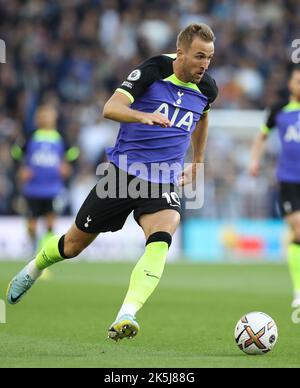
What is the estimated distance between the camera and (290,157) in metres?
11.3

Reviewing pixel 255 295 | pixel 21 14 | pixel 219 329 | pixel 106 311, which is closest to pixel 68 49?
pixel 21 14

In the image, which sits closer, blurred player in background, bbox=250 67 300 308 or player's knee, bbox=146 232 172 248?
player's knee, bbox=146 232 172 248

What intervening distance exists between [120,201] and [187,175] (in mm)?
846

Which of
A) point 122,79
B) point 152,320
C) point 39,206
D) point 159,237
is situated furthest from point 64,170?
point 159,237

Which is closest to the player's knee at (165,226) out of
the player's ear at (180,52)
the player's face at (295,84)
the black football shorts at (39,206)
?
the player's ear at (180,52)

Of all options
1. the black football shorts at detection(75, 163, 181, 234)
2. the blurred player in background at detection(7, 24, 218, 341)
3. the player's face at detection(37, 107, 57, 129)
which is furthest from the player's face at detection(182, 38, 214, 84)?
the player's face at detection(37, 107, 57, 129)

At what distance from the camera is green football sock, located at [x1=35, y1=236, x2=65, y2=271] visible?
8.09m

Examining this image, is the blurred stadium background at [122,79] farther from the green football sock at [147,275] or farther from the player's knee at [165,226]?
the green football sock at [147,275]

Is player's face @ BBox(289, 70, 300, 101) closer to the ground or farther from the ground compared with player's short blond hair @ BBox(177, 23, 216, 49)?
closer to the ground

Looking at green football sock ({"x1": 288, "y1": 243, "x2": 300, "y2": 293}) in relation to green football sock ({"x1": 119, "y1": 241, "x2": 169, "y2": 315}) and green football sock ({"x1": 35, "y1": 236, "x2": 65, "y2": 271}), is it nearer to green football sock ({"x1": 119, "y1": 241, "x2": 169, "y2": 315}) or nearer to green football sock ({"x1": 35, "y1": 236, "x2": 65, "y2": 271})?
green football sock ({"x1": 35, "y1": 236, "x2": 65, "y2": 271})

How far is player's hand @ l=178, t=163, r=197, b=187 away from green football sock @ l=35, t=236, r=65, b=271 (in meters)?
1.09

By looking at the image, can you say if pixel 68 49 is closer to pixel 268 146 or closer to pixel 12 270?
pixel 268 146

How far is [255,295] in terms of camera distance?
12.2 meters

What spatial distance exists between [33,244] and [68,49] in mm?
6057
